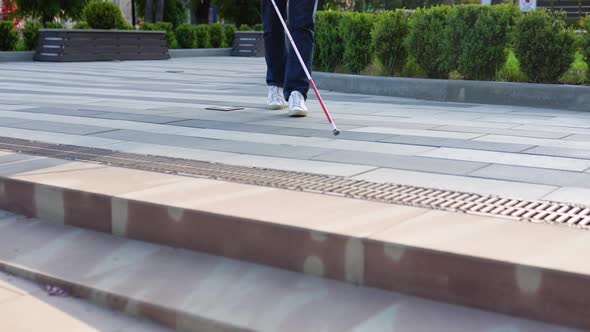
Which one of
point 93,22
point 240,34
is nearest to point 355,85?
point 93,22

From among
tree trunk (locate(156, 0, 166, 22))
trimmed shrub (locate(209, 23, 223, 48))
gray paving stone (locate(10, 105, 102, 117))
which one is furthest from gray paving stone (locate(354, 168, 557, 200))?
tree trunk (locate(156, 0, 166, 22))

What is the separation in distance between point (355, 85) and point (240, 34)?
666 inches

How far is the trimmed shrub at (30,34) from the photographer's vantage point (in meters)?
20.1

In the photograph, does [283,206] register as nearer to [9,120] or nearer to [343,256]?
[343,256]

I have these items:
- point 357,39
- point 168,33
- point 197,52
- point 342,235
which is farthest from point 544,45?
point 168,33

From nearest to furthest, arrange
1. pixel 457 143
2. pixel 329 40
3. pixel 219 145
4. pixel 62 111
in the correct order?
pixel 219 145, pixel 457 143, pixel 62 111, pixel 329 40

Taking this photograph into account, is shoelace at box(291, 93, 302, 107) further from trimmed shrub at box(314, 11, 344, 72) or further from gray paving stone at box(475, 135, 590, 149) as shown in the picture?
trimmed shrub at box(314, 11, 344, 72)

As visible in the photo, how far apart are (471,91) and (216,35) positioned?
19.3 m

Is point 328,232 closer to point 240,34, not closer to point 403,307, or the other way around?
point 403,307

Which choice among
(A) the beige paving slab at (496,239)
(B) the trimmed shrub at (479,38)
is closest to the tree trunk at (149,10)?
(B) the trimmed shrub at (479,38)

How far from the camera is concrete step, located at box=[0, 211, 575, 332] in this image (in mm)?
2680

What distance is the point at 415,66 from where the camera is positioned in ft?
32.8

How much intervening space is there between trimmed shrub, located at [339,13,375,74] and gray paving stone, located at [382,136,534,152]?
501 cm

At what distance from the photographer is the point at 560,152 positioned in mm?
4980
